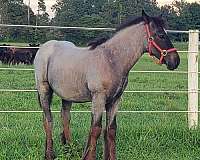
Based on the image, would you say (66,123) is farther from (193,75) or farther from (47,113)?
(193,75)

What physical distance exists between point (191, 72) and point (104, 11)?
2779 cm

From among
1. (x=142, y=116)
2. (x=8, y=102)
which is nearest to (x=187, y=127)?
(x=142, y=116)

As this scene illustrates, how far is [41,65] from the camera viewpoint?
5715 mm

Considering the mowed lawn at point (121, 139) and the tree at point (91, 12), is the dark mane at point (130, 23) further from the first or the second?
the tree at point (91, 12)

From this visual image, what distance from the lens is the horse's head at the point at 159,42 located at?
192 inches

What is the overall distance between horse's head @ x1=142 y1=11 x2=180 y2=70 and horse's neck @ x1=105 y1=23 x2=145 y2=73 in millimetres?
100

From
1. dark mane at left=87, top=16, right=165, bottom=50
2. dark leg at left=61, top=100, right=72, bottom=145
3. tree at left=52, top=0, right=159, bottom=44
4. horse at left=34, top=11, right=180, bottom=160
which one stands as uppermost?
tree at left=52, top=0, right=159, bottom=44

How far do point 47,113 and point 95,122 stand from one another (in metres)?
0.93

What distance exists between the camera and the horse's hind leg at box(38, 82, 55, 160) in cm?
559

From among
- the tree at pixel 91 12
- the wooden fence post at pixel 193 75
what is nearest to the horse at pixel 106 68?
the wooden fence post at pixel 193 75

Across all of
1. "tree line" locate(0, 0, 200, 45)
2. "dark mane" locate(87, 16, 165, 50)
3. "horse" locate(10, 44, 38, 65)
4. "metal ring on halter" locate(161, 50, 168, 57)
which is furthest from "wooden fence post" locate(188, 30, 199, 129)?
"horse" locate(10, 44, 38, 65)

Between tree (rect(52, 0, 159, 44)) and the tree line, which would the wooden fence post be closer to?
the tree line

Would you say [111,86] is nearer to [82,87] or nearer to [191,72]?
[82,87]

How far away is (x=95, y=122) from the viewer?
502cm
